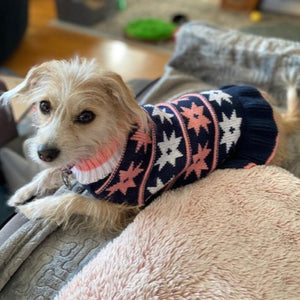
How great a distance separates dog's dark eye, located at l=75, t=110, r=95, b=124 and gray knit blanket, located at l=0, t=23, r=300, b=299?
37cm

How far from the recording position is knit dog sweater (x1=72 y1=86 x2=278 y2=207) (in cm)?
115

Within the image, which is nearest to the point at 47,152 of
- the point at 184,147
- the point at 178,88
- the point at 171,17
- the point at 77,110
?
the point at 77,110

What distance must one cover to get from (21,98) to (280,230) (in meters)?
0.90

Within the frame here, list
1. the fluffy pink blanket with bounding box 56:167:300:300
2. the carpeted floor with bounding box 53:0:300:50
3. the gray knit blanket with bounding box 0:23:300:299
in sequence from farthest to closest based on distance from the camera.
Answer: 1. the carpeted floor with bounding box 53:0:300:50
2. the gray knit blanket with bounding box 0:23:300:299
3. the fluffy pink blanket with bounding box 56:167:300:300

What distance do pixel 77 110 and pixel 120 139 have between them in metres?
0.16

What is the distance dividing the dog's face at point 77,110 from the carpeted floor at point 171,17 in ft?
7.55

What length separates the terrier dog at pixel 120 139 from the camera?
1.05 m

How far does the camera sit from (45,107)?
1088 mm

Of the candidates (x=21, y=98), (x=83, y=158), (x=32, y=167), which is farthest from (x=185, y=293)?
(x=32, y=167)

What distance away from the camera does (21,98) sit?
1.22 metres

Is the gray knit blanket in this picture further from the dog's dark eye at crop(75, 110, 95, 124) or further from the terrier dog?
the dog's dark eye at crop(75, 110, 95, 124)

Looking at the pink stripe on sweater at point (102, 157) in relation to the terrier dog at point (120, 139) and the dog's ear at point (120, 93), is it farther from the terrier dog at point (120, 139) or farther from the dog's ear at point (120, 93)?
the dog's ear at point (120, 93)

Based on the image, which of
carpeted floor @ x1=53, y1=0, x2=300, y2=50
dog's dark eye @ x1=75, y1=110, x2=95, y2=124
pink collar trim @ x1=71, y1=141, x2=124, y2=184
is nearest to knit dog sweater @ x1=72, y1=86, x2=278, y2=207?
pink collar trim @ x1=71, y1=141, x2=124, y2=184

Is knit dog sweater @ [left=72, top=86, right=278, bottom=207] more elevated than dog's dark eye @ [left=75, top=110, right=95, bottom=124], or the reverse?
dog's dark eye @ [left=75, top=110, right=95, bottom=124]
